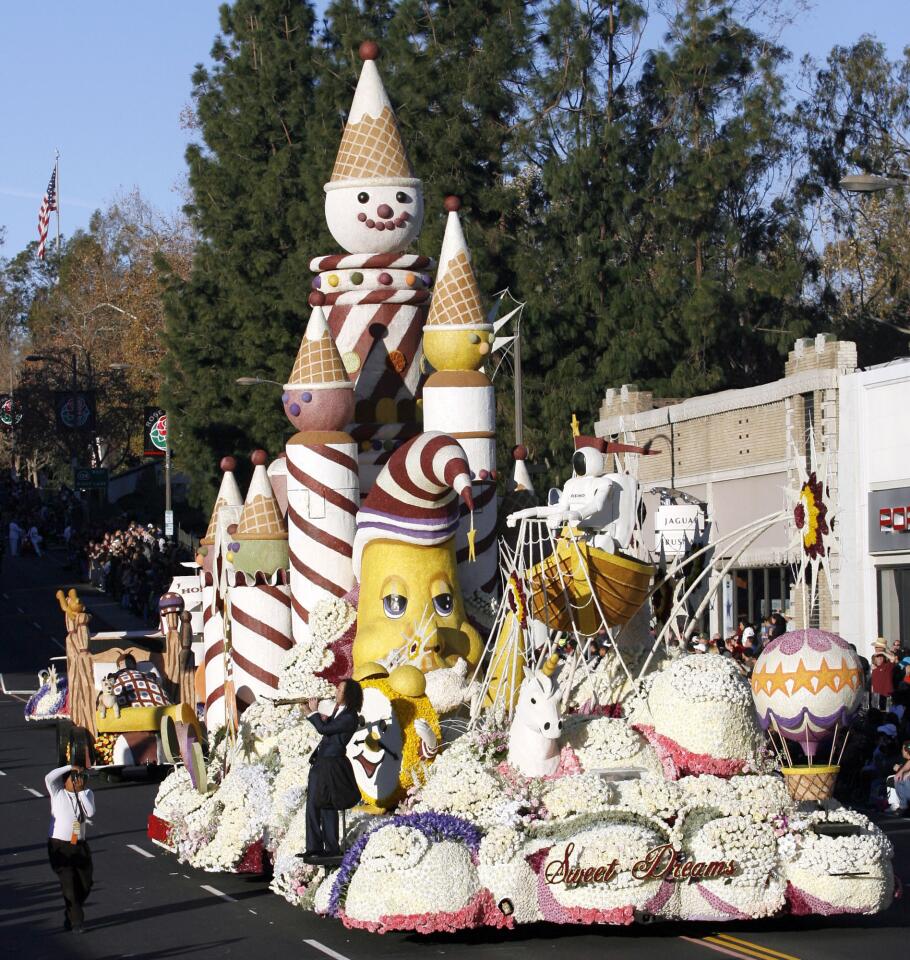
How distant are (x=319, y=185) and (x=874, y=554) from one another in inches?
812

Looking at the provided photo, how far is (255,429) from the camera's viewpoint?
158 feet

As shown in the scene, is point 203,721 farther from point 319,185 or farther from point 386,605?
point 319,185

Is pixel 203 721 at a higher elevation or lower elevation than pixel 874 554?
lower

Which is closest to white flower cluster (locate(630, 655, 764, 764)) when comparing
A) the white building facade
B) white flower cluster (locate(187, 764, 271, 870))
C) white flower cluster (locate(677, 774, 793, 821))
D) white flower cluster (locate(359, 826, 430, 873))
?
white flower cluster (locate(677, 774, 793, 821))

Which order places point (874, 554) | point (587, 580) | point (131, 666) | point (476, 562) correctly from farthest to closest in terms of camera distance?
point (874, 554) < point (131, 666) < point (476, 562) < point (587, 580)

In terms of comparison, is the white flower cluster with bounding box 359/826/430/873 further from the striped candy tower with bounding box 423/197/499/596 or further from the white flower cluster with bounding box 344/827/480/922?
the striped candy tower with bounding box 423/197/499/596

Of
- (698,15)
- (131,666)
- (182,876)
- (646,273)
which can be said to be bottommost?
(182,876)

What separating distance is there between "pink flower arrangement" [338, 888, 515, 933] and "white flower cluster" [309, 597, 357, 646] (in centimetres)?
495

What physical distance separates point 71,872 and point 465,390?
6606mm

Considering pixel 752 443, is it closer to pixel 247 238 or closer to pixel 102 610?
pixel 247 238

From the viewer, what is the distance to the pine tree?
48.1 metres

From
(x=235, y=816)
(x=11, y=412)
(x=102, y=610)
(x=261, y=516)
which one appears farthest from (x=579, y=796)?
(x=11, y=412)

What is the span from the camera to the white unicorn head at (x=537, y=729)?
Answer: 14.5 meters

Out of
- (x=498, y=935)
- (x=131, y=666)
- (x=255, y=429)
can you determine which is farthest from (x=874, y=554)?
(x=255, y=429)
